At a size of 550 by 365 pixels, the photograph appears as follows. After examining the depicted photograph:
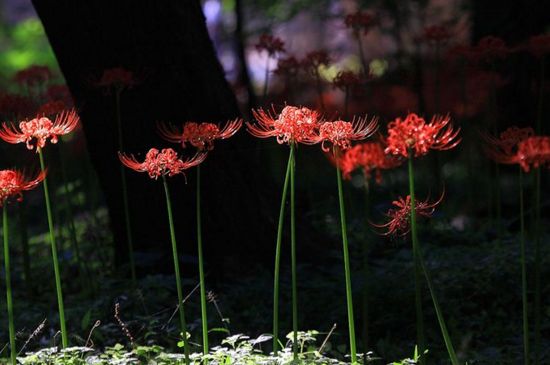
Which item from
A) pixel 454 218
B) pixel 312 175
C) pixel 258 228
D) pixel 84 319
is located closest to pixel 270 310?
pixel 258 228

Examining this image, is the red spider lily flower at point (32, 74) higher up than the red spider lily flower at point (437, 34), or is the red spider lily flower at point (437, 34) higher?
Answer: the red spider lily flower at point (437, 34)

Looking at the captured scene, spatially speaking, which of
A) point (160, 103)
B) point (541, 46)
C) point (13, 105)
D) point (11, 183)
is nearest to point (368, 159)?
point (11, 183)

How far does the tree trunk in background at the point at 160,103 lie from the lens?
14.4ft

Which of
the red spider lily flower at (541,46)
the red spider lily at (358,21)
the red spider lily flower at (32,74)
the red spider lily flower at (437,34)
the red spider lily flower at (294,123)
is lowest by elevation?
the red spider lily flower at (294,123)

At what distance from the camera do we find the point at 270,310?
4051 mm

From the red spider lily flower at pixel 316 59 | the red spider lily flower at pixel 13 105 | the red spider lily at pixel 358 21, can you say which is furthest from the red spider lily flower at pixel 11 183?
the red spider lily at pixel 358 21

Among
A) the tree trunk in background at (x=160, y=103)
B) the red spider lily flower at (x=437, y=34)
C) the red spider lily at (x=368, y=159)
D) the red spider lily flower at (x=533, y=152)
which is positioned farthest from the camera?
the red spider lily flower at (x=437, y=34)

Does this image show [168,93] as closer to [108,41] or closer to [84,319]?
[108,41]

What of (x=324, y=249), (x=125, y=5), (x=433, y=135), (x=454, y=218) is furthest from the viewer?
(x=454, y=218)

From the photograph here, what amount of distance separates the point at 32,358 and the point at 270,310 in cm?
150

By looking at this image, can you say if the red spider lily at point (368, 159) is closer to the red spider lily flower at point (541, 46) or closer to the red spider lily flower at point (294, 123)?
the red spider lily flower at point (294, 123)

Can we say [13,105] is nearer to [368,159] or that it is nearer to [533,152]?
[368,159]

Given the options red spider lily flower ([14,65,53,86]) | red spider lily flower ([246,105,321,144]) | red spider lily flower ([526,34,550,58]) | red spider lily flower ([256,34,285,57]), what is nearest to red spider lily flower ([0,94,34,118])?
red spider lily flower ([14,65,53,86])

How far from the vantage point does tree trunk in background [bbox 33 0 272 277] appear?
438 cm
